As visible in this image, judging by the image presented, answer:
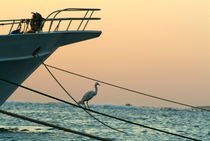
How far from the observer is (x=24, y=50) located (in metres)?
21.2

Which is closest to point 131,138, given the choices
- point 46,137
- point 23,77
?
point 46,137

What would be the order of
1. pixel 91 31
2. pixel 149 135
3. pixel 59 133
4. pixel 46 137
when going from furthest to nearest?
pixel 149 135 < pixel 59 133 < pixel 46 137 < pixel 91 31

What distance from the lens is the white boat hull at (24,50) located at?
67.7ft

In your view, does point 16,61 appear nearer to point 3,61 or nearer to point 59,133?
point 3,61

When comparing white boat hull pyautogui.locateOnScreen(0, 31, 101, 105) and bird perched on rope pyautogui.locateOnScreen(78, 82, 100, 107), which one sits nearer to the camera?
white boat hull pyautogui.locateOnScreen(0, 31, 101, 105)

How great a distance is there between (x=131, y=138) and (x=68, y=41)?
36.5 feet

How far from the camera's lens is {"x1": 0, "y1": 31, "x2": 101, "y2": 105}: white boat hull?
20625mm

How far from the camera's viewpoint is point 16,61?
21500 millimetres

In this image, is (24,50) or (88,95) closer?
(24,50)

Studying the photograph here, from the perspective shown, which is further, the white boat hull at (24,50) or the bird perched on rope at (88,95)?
the bird perched on rope at (88,95)

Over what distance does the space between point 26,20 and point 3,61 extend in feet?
5.84

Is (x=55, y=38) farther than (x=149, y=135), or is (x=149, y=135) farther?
(x=149, y=135)

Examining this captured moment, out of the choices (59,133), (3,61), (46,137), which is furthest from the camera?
(59,133)

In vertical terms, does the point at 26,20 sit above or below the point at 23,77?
above
